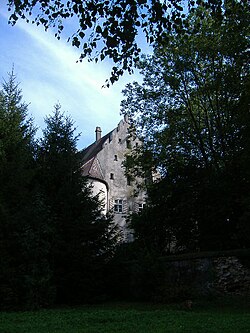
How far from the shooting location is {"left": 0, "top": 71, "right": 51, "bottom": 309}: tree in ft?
50.0

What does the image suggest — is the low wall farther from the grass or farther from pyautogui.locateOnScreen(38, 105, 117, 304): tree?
the grass

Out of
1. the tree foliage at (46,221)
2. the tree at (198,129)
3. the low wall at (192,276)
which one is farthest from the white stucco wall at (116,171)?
the low wall at (192,276)

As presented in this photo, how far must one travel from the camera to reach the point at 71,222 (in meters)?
18.1

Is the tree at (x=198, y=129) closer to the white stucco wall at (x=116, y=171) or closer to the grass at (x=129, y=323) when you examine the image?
the grass at (x=129, y=323)

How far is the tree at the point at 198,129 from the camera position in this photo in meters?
21.5

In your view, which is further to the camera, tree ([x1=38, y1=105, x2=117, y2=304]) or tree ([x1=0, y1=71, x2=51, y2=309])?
tree ([x1=38, y1=105, x2=117, y2=304])

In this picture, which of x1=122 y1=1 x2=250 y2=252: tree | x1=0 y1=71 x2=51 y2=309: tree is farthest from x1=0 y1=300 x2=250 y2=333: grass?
x1=122 y1=1 x2=250 y2=252: tree

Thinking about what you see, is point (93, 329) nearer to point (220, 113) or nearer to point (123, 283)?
point (123, 283)

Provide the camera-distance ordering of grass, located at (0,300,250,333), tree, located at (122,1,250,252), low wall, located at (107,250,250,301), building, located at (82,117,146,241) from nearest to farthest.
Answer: grass, located at (0,300,250,333) < low wall, located at (107,250,250,301) < tree, located at (122,1,250,252) < building, located at (82,117,146,241)

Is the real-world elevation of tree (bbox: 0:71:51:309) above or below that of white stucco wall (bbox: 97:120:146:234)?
below

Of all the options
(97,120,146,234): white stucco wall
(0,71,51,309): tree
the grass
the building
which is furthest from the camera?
(97,120,146,234): white stucco wall

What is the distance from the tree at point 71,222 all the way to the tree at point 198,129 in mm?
5603

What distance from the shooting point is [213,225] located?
72.3 feet

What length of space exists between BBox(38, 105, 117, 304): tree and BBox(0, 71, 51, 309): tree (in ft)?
3.15
